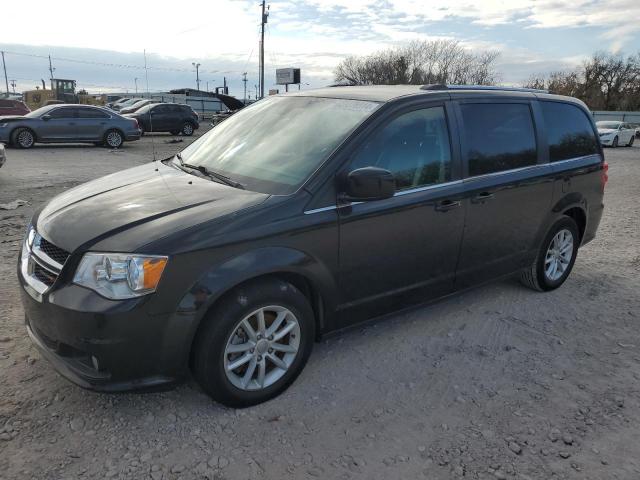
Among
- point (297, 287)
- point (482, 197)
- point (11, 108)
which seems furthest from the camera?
point (11, 108)

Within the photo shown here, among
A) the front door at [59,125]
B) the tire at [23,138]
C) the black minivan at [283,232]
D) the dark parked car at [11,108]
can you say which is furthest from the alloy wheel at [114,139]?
the black minivan at [283,232]

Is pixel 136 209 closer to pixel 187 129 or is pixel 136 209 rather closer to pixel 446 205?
pixel 446 205

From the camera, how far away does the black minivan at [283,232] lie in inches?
101

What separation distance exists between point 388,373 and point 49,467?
6.58ft

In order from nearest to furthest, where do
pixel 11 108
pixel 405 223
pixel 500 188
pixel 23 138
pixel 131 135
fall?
pixel 405 223 < pixel 500 188 < pixel 23 138 < pixel 131 135 < pixel 11 108

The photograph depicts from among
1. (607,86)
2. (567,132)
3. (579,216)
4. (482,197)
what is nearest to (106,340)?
(482,197)

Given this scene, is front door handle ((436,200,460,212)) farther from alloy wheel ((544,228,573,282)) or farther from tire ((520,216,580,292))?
alloy wheel ((544,228,573,282))

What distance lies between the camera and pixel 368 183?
2973mm

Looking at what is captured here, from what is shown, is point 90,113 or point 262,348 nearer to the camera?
Answer: point 262,348

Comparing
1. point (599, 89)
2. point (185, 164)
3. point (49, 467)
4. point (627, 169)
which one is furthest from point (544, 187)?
point (599, 89)

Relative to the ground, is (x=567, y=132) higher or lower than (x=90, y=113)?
higher

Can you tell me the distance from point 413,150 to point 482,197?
2.42 feet

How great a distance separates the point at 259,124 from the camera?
3.89 meters

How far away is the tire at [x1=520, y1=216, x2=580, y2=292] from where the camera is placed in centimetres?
471
